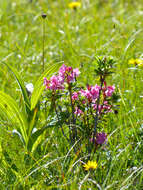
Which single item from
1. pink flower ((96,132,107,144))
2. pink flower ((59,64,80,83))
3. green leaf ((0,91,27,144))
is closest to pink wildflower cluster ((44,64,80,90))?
pink flower ((59,64,80,83))

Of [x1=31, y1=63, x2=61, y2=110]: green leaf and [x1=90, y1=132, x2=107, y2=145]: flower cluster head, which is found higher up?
[x1=31, y1=63, x2=61, y2=110]: green leaf

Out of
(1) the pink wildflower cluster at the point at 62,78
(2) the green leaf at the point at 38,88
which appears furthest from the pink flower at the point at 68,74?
(2) the green leaf at the point at 38,88

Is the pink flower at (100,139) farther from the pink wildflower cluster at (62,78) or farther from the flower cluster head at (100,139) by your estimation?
the pink wildflower cluster at (62,78)

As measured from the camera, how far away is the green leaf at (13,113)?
5.04 ft

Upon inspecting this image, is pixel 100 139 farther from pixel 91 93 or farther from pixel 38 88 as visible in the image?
pixel 38 88

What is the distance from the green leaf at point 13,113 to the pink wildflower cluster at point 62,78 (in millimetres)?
188

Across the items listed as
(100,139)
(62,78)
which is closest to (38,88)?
(62,78)

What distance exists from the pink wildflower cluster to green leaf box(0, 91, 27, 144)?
0.19m

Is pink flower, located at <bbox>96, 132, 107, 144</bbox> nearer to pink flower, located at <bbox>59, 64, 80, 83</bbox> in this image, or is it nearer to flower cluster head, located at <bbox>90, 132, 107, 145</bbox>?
flower cluster head, located at <bbox>90, 132, 107, 145</bbox>

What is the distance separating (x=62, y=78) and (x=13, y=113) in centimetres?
30

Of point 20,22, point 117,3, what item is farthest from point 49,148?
point 117,3

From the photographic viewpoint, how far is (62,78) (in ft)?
4.85

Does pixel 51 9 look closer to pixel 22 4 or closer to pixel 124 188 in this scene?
pixel 22 4

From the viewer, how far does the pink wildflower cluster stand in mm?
1464
